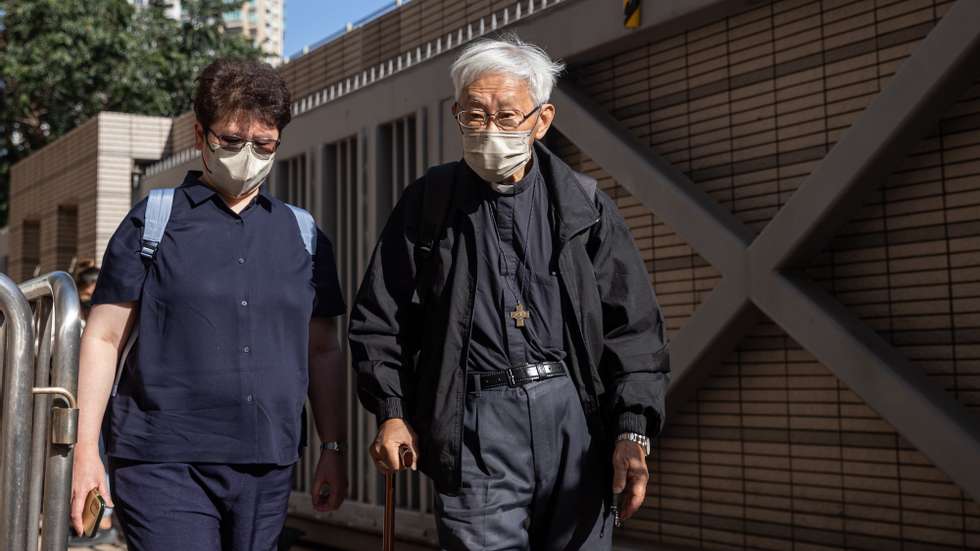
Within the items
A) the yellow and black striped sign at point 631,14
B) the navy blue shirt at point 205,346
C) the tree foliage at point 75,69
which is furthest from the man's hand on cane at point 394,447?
the tree foliage at point 75,69

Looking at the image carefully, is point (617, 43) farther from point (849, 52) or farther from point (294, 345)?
point (294, 345)

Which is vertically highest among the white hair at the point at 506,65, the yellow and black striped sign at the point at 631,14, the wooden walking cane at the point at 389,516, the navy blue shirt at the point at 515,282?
the yellow and black striped sign at the point at 631,14

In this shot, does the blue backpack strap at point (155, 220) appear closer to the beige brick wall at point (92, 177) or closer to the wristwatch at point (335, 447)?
the wristwatch at point (335, 447)

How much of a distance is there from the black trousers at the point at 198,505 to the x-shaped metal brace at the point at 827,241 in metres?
2.64

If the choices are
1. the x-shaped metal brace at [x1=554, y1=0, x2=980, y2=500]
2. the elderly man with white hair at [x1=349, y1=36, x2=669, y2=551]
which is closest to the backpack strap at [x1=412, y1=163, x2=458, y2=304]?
the elderly man with white hair at [x1=349, y1=36, x2=669, y2=551]

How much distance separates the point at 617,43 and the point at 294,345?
138 inches

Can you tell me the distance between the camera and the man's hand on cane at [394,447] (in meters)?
2.73

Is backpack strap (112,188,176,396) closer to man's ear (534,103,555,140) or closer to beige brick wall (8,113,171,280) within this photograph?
man's ear (534,103,555,140)

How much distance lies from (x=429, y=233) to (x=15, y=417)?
1.34 meters

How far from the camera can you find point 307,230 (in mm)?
3299

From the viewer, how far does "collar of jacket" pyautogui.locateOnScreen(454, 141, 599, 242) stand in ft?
9.36

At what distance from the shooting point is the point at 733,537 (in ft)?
18.5

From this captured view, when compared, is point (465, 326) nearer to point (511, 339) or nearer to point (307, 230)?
point (511, 339)

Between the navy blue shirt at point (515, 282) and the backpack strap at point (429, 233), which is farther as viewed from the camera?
the backpack strap at point (429, 233)
